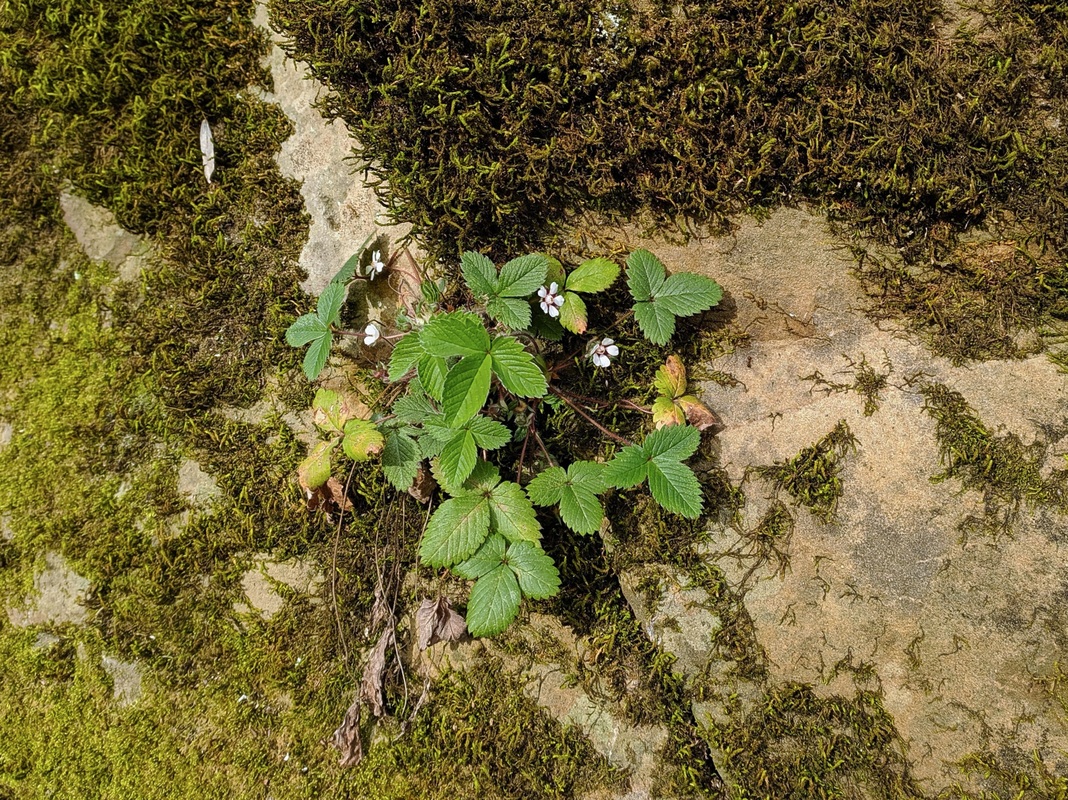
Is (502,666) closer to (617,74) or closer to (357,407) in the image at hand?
(357,407)

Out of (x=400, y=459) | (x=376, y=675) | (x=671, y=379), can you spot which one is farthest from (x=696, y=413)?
(x=376, y=675)

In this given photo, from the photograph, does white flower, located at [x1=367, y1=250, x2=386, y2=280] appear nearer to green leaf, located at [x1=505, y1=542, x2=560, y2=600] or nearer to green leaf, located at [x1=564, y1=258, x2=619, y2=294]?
green leaf, located at [x1=564, y1=258, x2=619, y2=294]

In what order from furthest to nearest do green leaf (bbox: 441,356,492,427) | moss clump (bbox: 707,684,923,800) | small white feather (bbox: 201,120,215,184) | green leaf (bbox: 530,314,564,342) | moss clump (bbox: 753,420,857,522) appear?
small white feather (bbox: 201,120,215,184), green leaf (bbox: 530,314,564,342), moss clump (bbox: 753,420,857,522), moss clump (bbox: 707,684,923,800), green leaf (bbox: 441,356,492,427)

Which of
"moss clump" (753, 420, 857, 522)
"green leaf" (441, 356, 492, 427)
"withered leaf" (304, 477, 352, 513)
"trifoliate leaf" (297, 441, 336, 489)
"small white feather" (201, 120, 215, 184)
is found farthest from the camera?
"small white feather" (201, 120, 215, 184)

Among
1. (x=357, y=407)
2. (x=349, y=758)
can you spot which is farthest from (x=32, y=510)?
(x=349, y=758)

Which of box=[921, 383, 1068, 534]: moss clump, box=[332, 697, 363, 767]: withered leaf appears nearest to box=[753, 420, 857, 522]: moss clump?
box=[921, 383, 1068, 534]: moss clump

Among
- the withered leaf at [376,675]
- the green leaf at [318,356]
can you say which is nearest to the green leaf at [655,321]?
the green leaf at [318,356]

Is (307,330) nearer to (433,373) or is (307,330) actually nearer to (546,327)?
(433,373)
